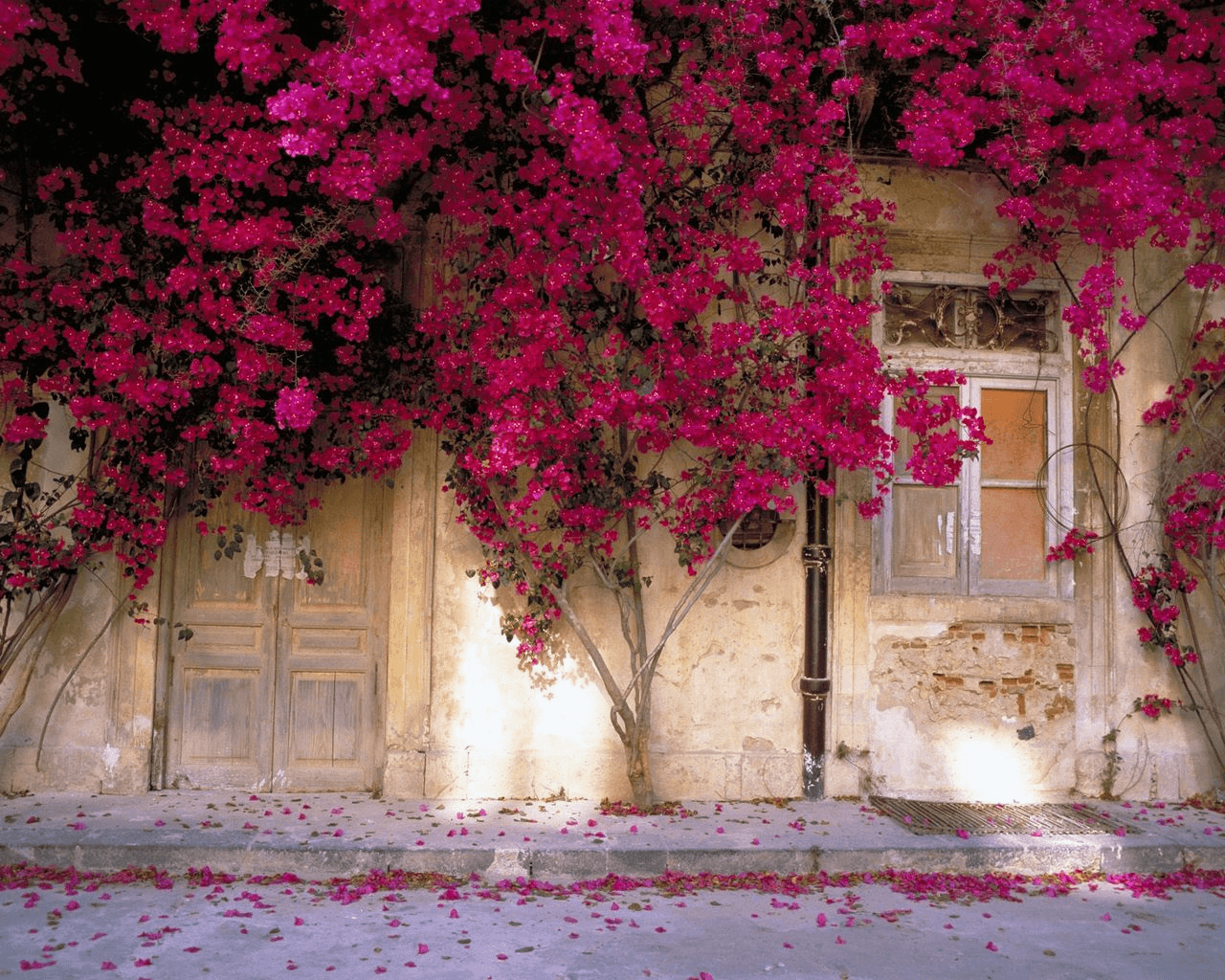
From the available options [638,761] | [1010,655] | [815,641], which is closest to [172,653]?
[638,761]

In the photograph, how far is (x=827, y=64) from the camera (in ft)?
20.4

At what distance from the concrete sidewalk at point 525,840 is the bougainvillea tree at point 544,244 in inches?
26.5

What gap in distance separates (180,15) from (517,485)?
283 cm

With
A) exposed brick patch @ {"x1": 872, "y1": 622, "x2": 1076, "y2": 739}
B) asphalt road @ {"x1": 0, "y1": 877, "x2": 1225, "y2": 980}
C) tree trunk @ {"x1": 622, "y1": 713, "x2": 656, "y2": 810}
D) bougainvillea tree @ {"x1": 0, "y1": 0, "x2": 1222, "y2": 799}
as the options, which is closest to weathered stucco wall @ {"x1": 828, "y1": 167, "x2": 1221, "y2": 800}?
exposed brick patch @ {"x1": 872, "y1": 622, "x2": 1076, "y2": 739}

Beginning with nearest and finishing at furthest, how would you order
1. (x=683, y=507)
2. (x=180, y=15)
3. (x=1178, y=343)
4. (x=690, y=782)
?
1. (x=180, y=15)
2. (x=683, y=507)
3. (x=690, y=782)
4. (x=1178, y=343)

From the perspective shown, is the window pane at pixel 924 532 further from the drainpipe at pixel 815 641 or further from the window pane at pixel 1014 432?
the drainpipe at pixel 815 641

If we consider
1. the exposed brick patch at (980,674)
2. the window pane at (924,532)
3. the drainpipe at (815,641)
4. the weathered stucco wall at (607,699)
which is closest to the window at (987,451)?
the window pane at (924,532)

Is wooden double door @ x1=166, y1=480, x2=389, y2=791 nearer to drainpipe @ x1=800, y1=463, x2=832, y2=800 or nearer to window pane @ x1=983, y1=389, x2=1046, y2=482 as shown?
drainpipe @ x1=800, y1=463, x2=832, y2=800

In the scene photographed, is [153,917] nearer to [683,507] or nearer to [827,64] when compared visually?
[683,507]

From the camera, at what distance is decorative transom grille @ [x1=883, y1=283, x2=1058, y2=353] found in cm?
698

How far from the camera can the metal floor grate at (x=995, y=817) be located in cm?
600

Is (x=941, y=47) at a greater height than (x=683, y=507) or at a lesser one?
greater

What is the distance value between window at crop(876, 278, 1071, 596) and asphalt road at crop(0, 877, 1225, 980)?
2.04 meters

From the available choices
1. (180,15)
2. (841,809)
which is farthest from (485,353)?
(841,809)
